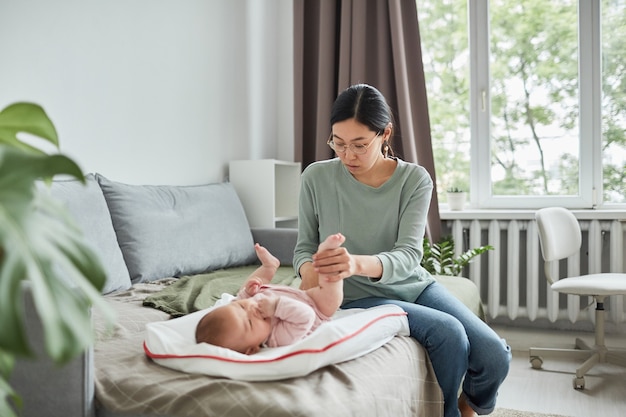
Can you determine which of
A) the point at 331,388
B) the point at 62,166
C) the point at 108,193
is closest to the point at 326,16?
the point at 108,193

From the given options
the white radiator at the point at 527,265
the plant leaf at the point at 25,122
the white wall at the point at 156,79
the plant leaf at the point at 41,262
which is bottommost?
the white radiator at the point at 527,265

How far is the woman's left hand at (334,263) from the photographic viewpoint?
4.42 feet

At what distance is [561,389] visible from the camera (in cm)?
242

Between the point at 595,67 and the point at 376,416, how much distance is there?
290cm

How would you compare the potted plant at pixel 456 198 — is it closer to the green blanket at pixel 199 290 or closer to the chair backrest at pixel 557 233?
the chair backrest at pixel 557 233

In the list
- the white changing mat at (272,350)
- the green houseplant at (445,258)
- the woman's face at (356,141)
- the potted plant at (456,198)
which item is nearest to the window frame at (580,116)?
the potted plant at (456,198)

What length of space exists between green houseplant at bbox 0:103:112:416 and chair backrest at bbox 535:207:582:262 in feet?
8.41

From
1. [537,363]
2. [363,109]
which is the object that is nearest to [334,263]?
[363,109]

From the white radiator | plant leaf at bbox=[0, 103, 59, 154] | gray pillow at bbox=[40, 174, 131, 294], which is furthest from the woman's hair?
the white radiator

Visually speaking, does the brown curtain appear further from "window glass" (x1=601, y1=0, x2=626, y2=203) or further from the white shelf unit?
"window glass" (x1=601, y1=0, x2=626, y2=203)

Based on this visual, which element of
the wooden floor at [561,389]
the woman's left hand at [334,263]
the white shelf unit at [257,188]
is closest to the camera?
the woman's left hand at [334,263]

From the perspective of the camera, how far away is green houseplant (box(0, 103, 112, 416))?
0.46 metres

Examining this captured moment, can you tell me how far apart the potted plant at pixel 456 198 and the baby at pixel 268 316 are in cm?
222

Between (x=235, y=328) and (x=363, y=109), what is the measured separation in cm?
74
